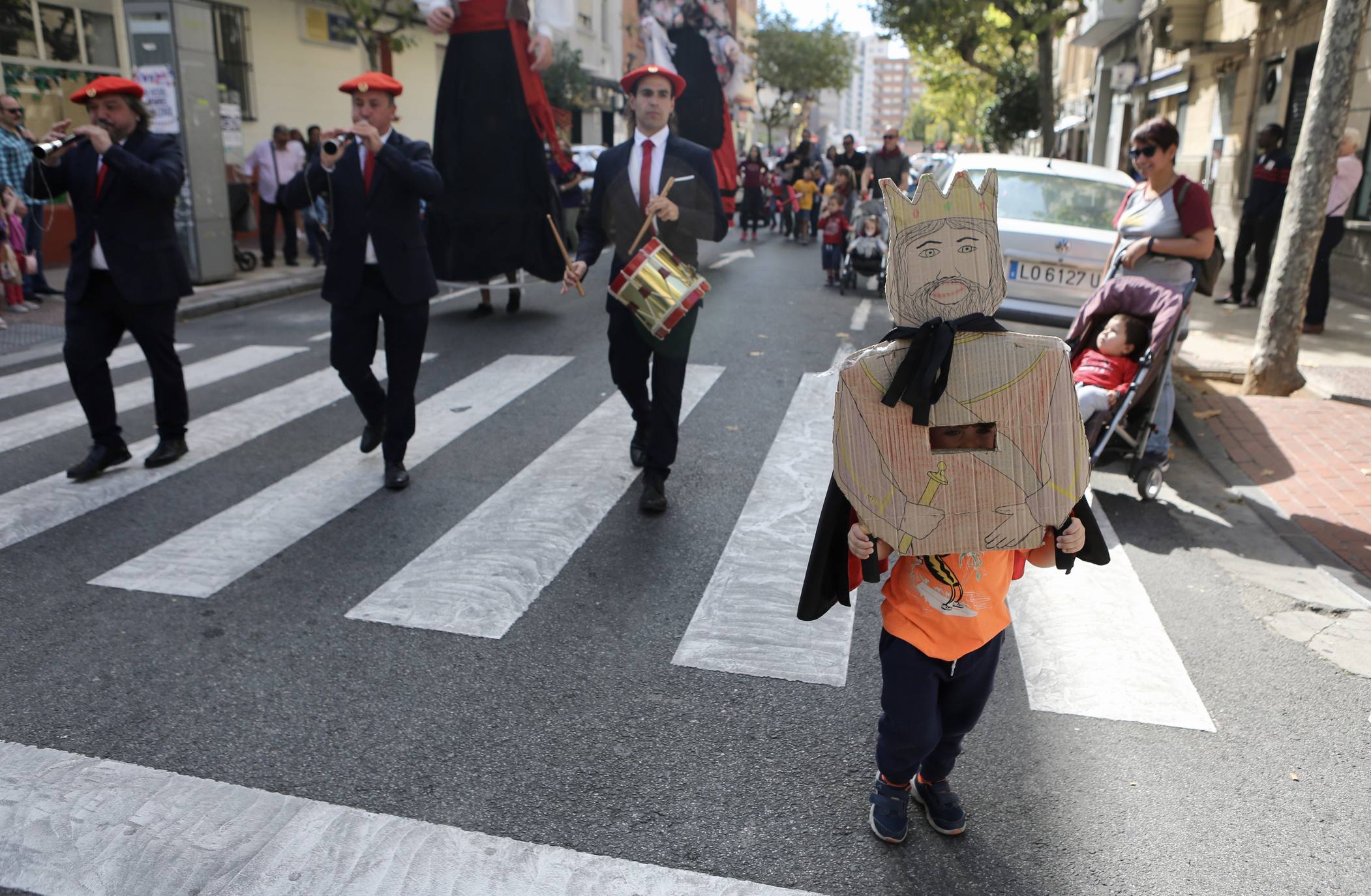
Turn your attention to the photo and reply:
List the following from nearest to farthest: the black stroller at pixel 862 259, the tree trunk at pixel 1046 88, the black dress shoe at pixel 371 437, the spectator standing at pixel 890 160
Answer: the black dress shoe at pixel 371 437 → the black stroller at pixel 862 259 → the spectator standing at pixel 890 160 → the tree trunk at pixel 1046 88

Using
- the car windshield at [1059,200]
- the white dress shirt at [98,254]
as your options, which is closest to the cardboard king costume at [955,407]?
the white dress shirt at [98,254]

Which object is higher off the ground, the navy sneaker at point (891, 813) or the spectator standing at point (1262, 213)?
the spectator standing at point (1262, 213)

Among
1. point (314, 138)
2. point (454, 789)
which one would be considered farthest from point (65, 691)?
point (314, 138)

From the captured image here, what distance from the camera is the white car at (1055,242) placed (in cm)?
855

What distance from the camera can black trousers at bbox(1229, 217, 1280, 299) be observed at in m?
11.7

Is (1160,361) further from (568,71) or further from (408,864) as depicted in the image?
(568,71)

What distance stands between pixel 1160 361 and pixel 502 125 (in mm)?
6552

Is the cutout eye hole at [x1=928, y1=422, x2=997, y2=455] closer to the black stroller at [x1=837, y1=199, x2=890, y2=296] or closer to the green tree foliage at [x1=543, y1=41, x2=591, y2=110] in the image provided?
the black stroller at [x1=837, y1=199, x2=890, y2=296]

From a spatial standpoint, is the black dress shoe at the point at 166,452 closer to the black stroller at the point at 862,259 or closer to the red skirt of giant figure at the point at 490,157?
the red skirt of giant figure at the point at 490,157

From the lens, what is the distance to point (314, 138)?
1316 cm

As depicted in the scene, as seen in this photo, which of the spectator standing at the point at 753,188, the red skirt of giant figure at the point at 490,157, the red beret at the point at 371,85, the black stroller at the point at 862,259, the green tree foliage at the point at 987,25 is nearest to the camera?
the red beret at the point at 371,85

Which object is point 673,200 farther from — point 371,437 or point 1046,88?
point 1046,88

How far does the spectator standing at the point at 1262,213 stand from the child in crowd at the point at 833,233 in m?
4.51

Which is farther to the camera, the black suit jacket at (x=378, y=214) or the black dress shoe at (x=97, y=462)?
the black dress shoe at (x=97, y=462)
